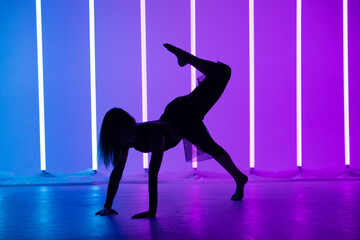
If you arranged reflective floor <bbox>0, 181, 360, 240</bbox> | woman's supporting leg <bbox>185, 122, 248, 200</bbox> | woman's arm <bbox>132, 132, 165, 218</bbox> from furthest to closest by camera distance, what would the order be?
woman's supporting leg <bbox>185, 122, 248, 200</bbox>, woman's arm <bbox>132, 132, 165, 218</bbox>, reflective floor <bbox>0, 181, 360, 240</bbox>

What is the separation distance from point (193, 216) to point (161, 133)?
0.37 meters

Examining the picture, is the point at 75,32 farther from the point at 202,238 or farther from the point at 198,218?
the point at 202,238

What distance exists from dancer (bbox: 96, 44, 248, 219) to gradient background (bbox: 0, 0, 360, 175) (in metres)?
1.43

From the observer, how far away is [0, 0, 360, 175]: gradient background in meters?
3.26

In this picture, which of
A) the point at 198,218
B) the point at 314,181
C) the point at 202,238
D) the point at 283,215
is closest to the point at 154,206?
the point at 198,218

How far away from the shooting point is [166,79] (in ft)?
10.8

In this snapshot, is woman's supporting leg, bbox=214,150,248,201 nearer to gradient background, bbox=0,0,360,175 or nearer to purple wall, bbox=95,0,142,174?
gradient background, bbox=0,0,360,175

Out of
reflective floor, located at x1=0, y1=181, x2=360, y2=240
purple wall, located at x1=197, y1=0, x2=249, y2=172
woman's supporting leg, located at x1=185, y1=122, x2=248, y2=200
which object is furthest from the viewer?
purple wall, located at x1=197, y1=0, x2=249, y2=172

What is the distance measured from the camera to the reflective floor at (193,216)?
1121mm

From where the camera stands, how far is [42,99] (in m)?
3.29

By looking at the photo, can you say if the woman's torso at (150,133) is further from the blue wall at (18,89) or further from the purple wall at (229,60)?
the blue wall at (18,89)

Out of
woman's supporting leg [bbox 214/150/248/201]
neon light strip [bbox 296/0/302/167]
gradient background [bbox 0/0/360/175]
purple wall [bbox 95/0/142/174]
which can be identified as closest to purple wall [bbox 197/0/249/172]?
gradient background [bbox 0/0/360/175]

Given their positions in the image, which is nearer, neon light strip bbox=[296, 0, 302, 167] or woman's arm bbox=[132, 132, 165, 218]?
woman's arm bbox=[132, 132, 165, 218]

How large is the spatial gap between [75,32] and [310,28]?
7.59ft
